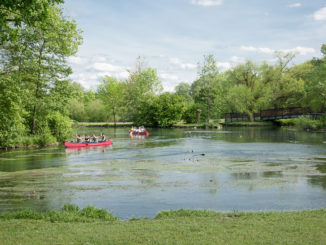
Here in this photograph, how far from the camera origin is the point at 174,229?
8820 mm

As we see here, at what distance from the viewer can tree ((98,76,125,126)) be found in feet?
354

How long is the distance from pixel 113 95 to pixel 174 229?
10189cm

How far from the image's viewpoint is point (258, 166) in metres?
24.0

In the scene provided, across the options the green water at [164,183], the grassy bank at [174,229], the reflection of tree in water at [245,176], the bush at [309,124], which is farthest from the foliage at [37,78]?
the bush at [309,124]

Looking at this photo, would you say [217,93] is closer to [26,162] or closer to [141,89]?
[141,89]

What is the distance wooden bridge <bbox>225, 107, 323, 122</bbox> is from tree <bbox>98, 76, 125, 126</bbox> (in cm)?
3465

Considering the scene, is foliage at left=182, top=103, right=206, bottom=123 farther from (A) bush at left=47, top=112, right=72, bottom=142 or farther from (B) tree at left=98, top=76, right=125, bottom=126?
(A) bush at left=47, top=112, right=72, bottom=142

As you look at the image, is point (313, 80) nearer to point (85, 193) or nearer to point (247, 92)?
point (247, 92)

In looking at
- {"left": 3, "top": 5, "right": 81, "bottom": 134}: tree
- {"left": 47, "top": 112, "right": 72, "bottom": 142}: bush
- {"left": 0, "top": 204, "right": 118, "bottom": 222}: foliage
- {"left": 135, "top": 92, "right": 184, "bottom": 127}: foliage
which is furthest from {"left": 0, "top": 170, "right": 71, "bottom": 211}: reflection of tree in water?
{"left": 135, "top": 92, "right": 184, "bottom": 127}: foliage

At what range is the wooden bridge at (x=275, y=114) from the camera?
77.3 meters

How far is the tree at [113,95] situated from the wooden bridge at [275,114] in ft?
114

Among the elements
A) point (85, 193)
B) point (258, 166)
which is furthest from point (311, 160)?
point (85, 193)

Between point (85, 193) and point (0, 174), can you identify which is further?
point (0, 174)

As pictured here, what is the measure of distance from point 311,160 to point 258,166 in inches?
221
